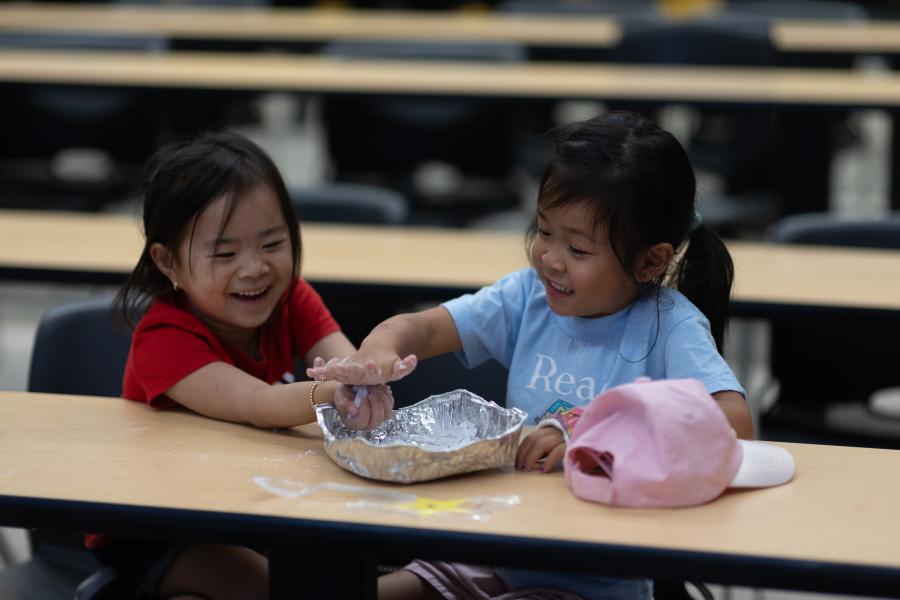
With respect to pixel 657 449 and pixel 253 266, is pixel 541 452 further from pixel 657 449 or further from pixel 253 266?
pixel 253 266

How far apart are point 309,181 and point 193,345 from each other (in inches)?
187

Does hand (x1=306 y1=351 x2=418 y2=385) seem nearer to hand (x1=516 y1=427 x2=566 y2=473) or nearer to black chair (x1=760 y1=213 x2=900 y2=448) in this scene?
hand (x1=516 y1=427 x2=566 y2=473)

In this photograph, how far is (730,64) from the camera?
465cm

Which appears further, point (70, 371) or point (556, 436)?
point (70, 371)

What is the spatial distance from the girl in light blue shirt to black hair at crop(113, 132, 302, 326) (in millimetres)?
249

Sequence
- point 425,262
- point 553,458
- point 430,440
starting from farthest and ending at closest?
point 425,262 → point 430,440 → point 553,458

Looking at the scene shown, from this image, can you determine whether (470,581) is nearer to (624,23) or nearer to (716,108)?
(716,108)

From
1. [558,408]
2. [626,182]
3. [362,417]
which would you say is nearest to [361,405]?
[362,417]

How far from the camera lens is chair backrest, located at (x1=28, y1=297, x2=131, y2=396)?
193 cm

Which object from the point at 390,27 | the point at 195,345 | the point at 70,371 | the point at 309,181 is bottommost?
the point at 309,181

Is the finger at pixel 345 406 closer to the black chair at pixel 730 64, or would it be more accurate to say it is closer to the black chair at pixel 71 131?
the black chair at pixel 730 64

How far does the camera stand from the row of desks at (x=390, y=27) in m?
5.17

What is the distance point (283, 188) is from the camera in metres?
1.72

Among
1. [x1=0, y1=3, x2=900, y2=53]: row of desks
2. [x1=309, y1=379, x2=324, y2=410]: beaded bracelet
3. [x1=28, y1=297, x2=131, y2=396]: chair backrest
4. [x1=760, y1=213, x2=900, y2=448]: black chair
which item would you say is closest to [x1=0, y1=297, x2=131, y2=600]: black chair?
[x1=28, y1=297, x2=131, y2=396]: chair backrest
